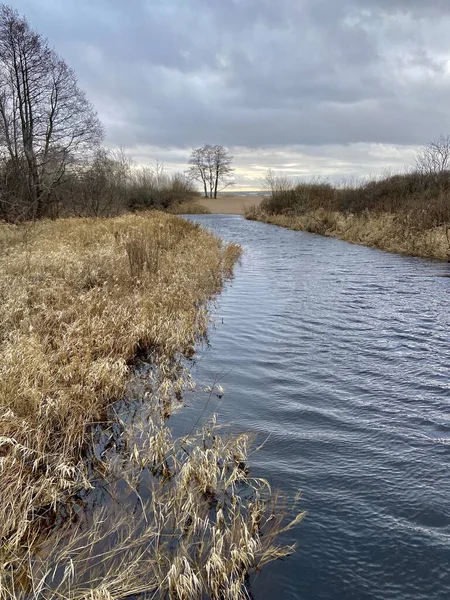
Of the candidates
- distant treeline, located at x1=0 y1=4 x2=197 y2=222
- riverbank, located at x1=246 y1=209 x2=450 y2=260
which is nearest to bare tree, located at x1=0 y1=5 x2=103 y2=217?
distant treeline, located at x1=0 y1=4 x2=197 y2=222

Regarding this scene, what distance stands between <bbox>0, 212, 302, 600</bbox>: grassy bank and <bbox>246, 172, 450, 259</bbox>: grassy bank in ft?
43.5

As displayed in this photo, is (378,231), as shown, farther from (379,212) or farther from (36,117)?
(36,117)

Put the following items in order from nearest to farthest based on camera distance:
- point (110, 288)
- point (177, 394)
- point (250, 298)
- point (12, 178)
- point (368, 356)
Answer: point (177, 394) < point (368, 356) < point (110, 288) < point (250, 298) < point (12, 178)

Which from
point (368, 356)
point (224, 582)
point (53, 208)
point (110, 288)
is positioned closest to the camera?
point (224, 582)

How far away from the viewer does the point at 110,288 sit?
8602mm

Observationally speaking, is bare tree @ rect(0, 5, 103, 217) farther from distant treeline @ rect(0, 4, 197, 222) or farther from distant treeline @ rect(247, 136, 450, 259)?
distant treeline @ rect(247, 136, 450, 259)

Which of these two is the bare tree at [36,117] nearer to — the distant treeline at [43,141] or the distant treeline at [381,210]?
the distant treeline at [43,141]

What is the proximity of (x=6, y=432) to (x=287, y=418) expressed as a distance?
2.73m

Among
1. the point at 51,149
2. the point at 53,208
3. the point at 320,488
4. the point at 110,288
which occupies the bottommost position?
the point at 320,488

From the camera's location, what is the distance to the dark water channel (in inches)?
113

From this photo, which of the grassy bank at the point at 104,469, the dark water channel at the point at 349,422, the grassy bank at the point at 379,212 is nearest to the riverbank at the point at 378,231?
the grassy bank at the point at 379,212

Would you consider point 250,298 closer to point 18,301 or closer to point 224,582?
point 18,301

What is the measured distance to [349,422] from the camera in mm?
4652

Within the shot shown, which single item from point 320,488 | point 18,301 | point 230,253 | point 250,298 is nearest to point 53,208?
point 230,253
